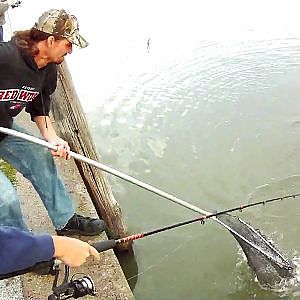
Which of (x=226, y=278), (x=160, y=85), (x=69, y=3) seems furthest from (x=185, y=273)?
(x=69, y=3)

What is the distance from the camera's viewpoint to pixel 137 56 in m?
9.66

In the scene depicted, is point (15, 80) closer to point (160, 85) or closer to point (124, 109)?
point (124, 109)

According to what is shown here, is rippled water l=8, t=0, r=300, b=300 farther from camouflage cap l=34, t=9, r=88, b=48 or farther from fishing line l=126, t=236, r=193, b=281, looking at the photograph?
camouflage cap l=34, t=9, r=88, b=48

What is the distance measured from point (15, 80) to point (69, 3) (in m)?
8.37

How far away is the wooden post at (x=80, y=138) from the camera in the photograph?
4.85 metres

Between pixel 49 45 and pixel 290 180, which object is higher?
pixel 49 45

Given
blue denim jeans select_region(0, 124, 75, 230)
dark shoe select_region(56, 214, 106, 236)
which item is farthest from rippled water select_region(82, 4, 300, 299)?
blue denim jeans select_region(0, 124, 75, 230)

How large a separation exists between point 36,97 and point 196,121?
4109 millimetres

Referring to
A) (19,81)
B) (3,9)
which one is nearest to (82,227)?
(19,81)

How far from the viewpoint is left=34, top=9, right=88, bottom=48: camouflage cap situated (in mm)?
3543

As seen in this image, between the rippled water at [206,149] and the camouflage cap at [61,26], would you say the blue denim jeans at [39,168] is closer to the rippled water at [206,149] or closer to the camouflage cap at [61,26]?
the camouflage cap at [61,26]

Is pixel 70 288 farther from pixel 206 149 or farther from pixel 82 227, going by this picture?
pixel 206 149

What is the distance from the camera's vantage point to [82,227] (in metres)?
4.54

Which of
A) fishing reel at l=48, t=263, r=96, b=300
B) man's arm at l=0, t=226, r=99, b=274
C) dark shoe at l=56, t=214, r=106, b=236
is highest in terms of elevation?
man's arm at l=0, t=226, r=99, b=274
